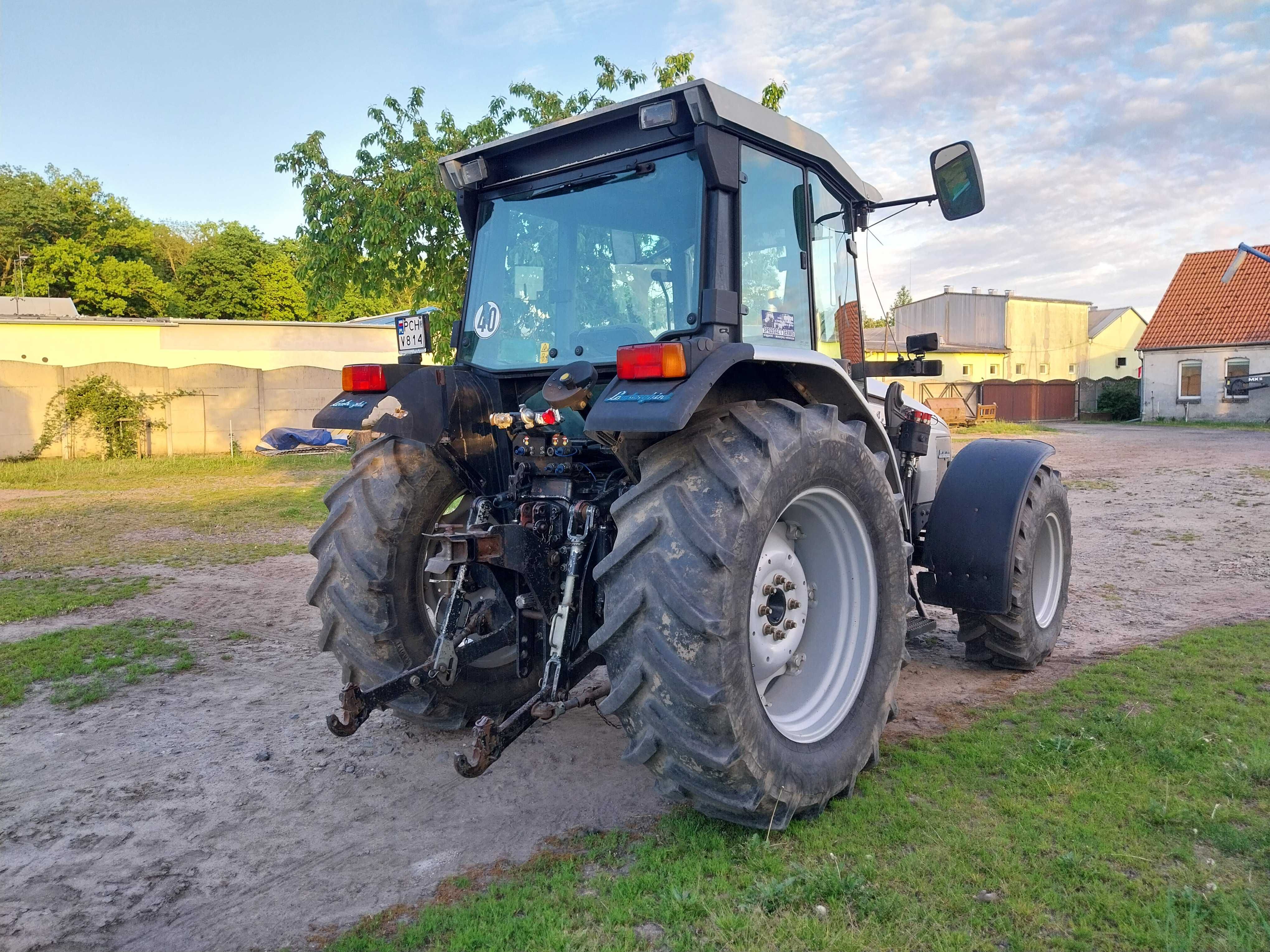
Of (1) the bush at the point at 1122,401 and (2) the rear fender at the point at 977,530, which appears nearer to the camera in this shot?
(2) the rear fender at the point at 977,530

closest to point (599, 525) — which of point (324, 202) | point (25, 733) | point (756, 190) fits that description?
point (756, 190)

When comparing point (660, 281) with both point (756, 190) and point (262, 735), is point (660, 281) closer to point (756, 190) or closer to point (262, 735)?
point (756, 190)

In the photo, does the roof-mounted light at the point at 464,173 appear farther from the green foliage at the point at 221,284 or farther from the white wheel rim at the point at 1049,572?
the green foliage at the point at 221,284

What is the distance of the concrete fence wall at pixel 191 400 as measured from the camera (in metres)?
20.1

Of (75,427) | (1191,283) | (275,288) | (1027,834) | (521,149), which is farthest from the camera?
(275,288)

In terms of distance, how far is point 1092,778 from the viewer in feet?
12.0

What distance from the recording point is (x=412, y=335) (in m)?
6.68

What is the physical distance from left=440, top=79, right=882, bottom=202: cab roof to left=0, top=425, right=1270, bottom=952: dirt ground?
273 cm

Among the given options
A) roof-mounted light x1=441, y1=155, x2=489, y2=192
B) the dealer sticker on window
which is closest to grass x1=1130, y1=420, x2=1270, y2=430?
the dealer sticker on window

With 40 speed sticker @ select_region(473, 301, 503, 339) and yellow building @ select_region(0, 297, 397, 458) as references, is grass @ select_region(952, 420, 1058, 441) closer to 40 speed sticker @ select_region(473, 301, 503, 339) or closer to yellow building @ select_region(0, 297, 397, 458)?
yellow building @ select_region(0, 297, 397, 458)

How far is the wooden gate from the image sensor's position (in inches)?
1495

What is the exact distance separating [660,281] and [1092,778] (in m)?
2.69

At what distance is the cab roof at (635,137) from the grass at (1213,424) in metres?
30.4

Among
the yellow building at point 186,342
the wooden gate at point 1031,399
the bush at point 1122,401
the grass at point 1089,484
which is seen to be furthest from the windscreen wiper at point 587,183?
the bush at point 1122,401
